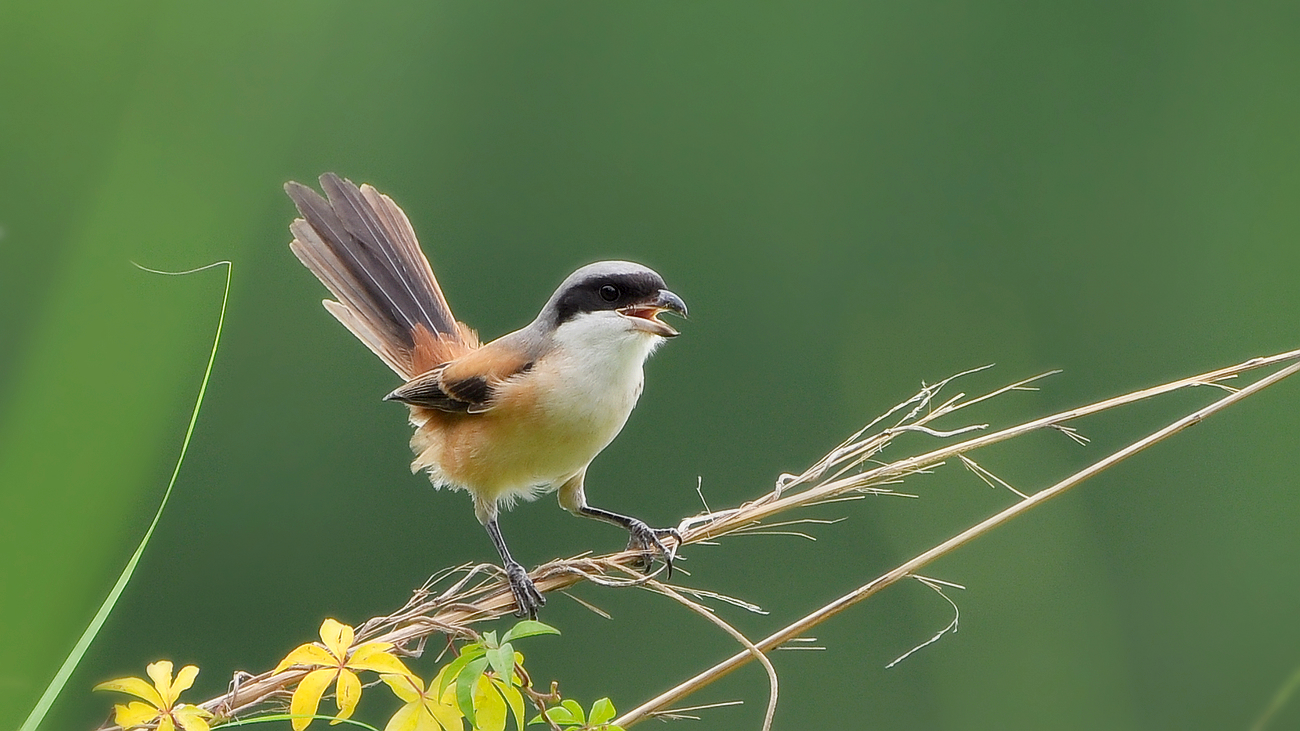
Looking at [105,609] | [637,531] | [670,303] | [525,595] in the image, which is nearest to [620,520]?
[637,531]

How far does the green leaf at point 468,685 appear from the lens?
0.81m

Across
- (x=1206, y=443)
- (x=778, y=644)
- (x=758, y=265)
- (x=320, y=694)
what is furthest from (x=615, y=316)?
(x=1206, y=443)

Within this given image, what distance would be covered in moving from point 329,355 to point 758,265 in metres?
1.48

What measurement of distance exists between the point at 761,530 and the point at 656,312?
0.68 meters

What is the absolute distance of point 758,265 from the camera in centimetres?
432

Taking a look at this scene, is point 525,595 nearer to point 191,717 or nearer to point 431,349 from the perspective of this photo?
point 191,717

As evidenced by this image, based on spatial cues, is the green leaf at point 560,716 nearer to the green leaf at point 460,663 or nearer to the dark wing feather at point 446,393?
the green leaf at point 460,663

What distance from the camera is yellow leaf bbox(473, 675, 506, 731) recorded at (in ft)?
2.75

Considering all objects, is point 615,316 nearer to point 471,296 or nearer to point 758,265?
point 471,296

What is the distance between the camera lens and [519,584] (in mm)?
1196

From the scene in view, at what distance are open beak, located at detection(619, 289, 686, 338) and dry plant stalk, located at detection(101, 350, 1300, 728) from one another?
509mm

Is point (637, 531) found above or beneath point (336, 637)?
beneath

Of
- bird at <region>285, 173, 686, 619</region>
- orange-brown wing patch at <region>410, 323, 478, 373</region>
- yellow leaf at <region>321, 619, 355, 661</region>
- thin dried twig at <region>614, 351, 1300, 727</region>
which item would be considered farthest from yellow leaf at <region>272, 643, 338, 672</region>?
orange-brown wing patch at <region>410, 323, 478, 373</region>

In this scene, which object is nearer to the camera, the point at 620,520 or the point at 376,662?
the point at 376,662
